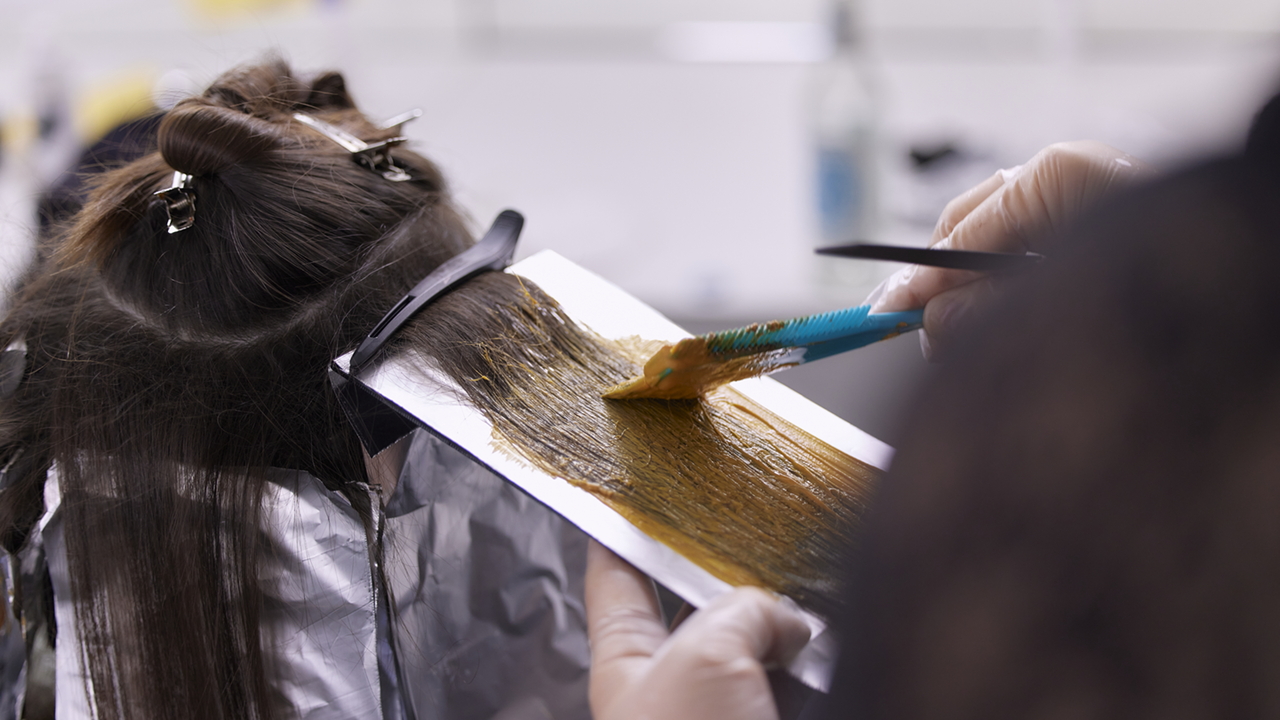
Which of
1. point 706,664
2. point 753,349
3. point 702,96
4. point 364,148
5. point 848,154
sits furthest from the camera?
point 702,96

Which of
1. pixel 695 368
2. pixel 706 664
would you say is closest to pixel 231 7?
pixel 695 368

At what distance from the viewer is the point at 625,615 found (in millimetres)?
413

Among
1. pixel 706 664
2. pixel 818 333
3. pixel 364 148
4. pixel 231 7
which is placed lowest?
pixel 706 664

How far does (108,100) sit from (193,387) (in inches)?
46.7

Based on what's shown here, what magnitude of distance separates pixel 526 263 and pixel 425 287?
0.11 m

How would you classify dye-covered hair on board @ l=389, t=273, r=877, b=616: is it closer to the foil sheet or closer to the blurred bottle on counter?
the foil sheet

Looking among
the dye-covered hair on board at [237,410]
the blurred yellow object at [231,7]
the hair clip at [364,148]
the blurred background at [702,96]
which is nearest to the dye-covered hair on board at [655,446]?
the dye-covered hair on board at [237,410]

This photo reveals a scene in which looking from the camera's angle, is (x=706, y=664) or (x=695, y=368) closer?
(x=706, y=664)

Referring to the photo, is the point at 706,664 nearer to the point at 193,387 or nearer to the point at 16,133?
the point at 193,387

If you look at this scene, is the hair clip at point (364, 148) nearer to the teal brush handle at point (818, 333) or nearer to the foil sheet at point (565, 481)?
the foil sheet at point (565, 481)

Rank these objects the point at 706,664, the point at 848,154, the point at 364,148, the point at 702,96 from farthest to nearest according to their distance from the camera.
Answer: the point at 702,96
the point at 848,154
the point at 364,148
the point at 706,664

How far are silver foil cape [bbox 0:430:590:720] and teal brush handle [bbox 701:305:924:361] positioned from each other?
0.19 metres

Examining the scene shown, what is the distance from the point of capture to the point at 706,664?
0.33 m

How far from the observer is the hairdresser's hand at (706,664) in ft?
1.08
